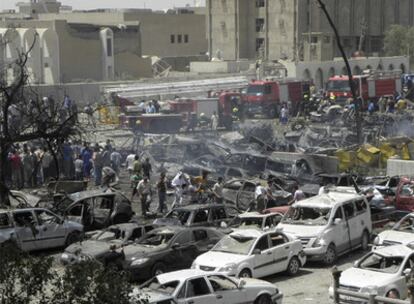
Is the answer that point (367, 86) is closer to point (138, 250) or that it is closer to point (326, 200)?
point (326, 200)

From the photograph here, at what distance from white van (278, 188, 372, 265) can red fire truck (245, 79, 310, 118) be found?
3187cm

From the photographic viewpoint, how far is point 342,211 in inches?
837

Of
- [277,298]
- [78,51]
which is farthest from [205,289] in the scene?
[78,51]

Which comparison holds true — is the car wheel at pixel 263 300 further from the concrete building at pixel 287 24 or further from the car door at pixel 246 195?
the concrete building at pixel 287 24

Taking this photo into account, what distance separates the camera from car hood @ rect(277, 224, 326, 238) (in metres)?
20.6

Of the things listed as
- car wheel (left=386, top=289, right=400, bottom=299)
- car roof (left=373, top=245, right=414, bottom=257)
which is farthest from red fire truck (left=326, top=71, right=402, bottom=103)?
car wheel (left=386, top=289, right=400, bottom=299)

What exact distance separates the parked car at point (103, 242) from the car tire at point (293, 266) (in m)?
3.03

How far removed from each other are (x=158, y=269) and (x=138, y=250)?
614 mm

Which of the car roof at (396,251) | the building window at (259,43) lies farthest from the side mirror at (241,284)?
the building window at (259,43)

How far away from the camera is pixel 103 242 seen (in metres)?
20.0

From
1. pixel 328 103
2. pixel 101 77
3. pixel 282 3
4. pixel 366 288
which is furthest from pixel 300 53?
pixel 366 288

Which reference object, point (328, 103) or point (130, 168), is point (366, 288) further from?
point (328, 103)

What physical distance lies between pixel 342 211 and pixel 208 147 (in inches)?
459

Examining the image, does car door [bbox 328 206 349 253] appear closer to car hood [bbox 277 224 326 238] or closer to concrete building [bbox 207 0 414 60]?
car hood [bbox 277 224 326 238]
